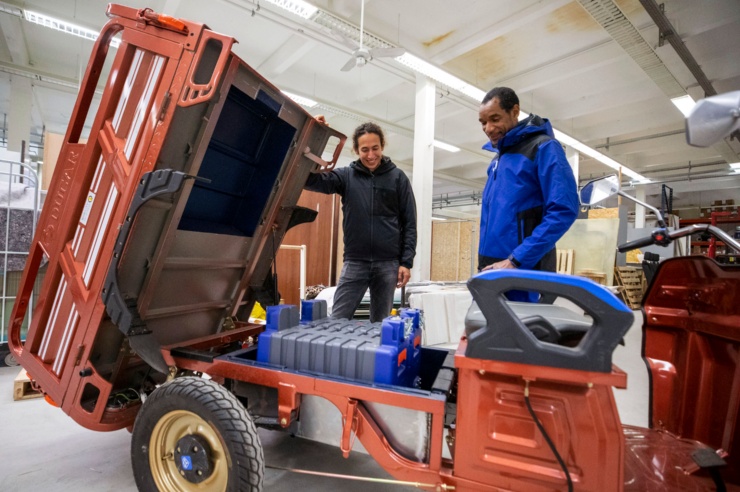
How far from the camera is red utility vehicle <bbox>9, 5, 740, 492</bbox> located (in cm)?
118

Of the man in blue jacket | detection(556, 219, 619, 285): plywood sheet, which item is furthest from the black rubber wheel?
detection(556, 219, 619, 285): plywood sheet

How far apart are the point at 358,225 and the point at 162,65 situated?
4.77ft

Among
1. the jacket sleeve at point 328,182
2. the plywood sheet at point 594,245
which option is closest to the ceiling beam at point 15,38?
the jacket sleeve at point 328,182

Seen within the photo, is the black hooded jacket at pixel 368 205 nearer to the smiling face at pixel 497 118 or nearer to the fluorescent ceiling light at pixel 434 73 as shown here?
the smiling face at pixel 497 118

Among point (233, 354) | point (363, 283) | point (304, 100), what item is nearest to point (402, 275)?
point (363, 283)

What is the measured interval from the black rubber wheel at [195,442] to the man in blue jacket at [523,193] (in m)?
1.35

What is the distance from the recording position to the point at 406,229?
2.82 metres

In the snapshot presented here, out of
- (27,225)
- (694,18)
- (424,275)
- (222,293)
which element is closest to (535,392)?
(222,293)

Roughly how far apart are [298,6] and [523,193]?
4.82 m

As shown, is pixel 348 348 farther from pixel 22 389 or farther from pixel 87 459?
pixel 22 389

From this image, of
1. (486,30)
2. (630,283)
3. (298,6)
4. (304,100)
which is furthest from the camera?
(630,283)

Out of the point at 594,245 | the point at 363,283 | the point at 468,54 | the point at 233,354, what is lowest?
the point at 233,354

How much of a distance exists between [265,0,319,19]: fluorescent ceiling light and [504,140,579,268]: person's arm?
468 cm

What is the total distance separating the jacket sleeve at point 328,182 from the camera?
2.57 metres
